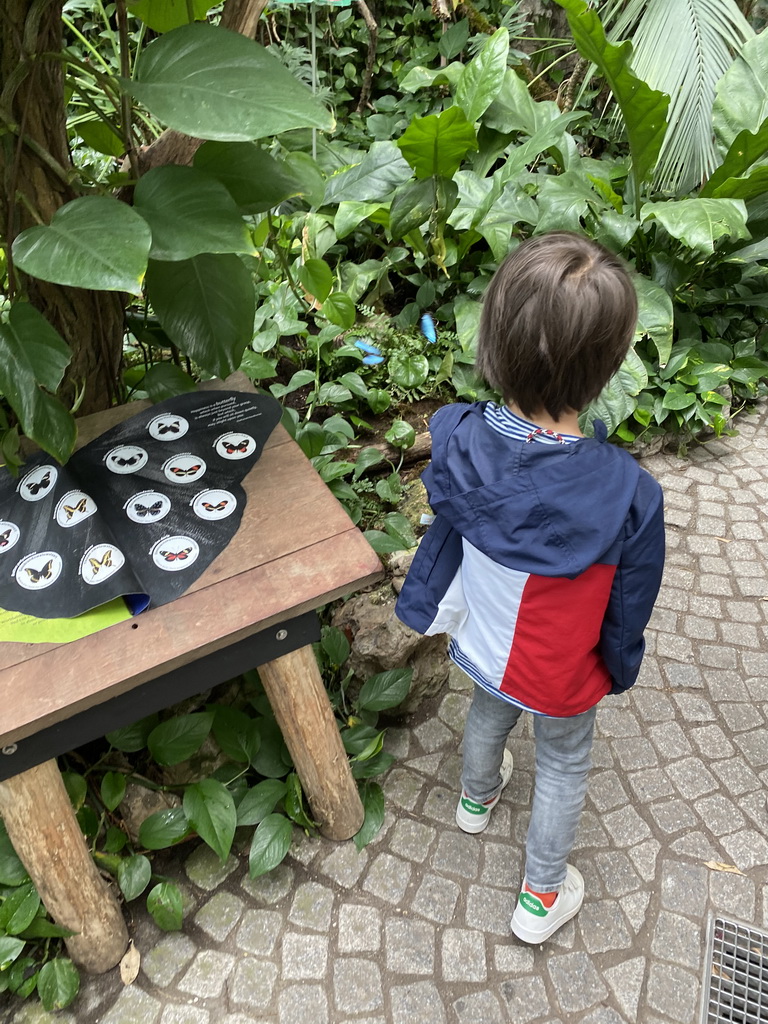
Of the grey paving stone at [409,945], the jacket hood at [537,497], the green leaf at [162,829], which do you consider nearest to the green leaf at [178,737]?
the green leaf at [162,829]

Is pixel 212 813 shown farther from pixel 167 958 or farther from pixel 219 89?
pixel 219 89

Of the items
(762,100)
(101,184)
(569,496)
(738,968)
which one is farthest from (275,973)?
(762,100)

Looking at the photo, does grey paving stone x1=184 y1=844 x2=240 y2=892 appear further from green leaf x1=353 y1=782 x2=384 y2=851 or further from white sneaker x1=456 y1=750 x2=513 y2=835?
white sneaker x1=456 y1=750 x2=513 y2=835

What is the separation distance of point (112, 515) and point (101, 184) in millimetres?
652

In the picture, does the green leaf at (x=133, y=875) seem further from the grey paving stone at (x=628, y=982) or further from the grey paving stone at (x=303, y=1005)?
the grey paving stone at (x=628, y=982)

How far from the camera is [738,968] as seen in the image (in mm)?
1517

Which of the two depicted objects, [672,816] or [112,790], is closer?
[112,790]

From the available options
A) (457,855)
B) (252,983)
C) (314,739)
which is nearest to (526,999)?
(457,855)

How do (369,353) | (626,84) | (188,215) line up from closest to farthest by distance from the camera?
(188,215), (626,84), (369,353)

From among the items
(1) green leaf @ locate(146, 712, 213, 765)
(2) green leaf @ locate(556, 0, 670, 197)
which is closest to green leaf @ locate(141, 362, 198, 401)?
(1) green leaf @ locate(146, 712, 213, 765)

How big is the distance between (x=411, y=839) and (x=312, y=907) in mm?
274

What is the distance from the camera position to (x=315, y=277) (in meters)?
1.77

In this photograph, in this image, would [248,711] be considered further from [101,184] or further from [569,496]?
[101,184]

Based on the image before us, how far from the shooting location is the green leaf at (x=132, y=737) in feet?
5.46
